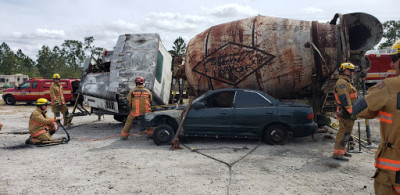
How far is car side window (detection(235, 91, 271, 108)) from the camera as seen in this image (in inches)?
246

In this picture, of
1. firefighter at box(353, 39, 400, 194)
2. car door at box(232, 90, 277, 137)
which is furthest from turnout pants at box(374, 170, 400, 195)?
car door at box(232, 90, 277, 137)

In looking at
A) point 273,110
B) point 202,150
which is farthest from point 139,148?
point 273,110

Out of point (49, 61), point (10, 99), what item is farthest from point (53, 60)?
point (10, 99)

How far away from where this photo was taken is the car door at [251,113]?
20.2 ft

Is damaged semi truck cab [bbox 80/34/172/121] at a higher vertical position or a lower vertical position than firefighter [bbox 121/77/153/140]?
higher

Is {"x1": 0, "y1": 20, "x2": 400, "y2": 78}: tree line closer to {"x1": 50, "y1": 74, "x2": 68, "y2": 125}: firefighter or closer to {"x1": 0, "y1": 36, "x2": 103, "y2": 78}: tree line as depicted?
{"x1": 0, "y1": 36, "x2": 103, "y2": 78}: tree line

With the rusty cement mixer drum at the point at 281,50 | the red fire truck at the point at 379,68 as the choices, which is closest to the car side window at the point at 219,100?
the rusty cement mixer drum at the point at 281,50

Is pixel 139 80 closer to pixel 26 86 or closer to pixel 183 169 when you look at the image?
pixel 183 169

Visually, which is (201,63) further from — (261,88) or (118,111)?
(118,111)

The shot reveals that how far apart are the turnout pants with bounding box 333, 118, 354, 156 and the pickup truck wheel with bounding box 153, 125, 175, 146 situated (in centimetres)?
365

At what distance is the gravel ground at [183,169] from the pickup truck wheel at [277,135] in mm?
148

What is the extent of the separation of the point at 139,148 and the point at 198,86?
2.54m

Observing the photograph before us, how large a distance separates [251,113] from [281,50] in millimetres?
1788

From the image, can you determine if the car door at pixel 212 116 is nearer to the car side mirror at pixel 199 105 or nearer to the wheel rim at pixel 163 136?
the car side mirror at pixel 199 105
